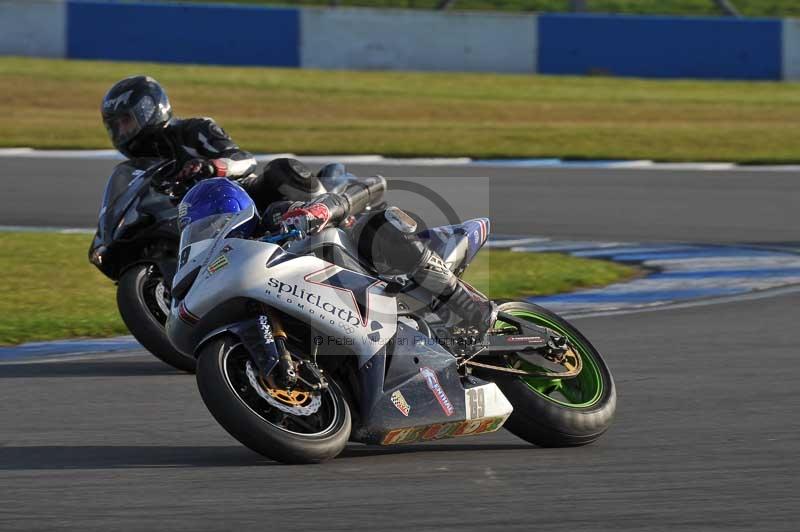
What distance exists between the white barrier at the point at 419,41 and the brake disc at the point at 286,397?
22.2 metres

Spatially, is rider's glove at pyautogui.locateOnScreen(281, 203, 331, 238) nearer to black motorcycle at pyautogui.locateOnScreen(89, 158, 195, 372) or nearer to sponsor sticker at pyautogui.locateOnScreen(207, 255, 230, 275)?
sponsor sticker at pyautogui.locateOnScreen(207, 255, 230, 275)

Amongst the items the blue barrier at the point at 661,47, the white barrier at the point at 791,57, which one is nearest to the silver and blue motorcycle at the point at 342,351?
the blue barrier at the point at 661,47

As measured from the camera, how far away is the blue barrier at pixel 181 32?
1052 inches

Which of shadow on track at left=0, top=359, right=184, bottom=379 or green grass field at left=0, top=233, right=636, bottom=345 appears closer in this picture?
shadow on track at left=0, top=359, right=184, bottom=379

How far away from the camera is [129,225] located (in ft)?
24.9

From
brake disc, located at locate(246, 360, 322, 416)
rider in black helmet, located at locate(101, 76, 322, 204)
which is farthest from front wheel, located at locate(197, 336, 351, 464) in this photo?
rider in black helmet, located at locate(101, 76, 322, 204)

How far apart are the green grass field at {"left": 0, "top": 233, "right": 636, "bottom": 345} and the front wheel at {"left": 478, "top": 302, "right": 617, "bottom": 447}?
354cm

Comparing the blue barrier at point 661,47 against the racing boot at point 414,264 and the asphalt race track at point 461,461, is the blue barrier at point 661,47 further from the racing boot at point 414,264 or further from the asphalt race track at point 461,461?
the racing boot at point 414,264

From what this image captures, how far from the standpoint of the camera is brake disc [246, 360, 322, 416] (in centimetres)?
515

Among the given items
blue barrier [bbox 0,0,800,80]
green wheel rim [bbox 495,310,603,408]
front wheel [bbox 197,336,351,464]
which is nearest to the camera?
front wheel [bbox 197,336,351,464]

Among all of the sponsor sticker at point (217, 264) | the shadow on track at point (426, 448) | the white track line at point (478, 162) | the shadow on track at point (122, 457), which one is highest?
the sponsor sticker at point (217, 264)

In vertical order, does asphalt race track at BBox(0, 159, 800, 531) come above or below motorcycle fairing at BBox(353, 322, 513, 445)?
below

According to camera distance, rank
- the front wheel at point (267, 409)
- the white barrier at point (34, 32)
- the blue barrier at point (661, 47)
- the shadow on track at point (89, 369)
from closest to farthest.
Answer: the front wheel at point (267, 409), the shadow on track at point (89, 369), the white barrier at point (34, 32), the blue barrier at point (661, 47)

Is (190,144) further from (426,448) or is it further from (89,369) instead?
(426,448)
